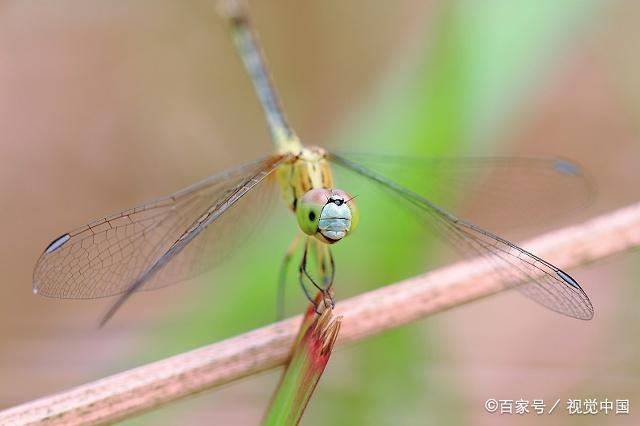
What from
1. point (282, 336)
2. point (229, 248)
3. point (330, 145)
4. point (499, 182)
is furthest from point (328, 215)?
point (330, 145)

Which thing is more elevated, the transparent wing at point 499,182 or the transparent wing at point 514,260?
the transparent wing at point 499,182

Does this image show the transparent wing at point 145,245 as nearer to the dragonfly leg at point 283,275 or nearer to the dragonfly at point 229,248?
the dragonfly at point 229,248

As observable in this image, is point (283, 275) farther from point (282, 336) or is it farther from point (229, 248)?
point (282, 336)

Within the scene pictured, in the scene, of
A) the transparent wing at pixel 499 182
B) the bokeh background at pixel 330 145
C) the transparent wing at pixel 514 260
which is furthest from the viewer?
the transparent wing at pixel 499 182

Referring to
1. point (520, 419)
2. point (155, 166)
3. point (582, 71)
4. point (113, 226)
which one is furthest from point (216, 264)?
point (582, 71)

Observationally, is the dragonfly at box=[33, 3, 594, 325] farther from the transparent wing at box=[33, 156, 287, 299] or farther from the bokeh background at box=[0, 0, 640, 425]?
the bokeh background at box=[0, 0, 640, 425]

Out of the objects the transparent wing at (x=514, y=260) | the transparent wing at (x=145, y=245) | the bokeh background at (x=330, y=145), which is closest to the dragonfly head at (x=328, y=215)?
the transparent wing at (x=145, y=245)

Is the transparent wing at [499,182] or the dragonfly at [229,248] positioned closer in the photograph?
the dragonfly at [229,248]

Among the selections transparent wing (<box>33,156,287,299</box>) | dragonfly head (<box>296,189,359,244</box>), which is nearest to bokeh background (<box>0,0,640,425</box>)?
transparent wing (<box>33,156,287,299</box>)
